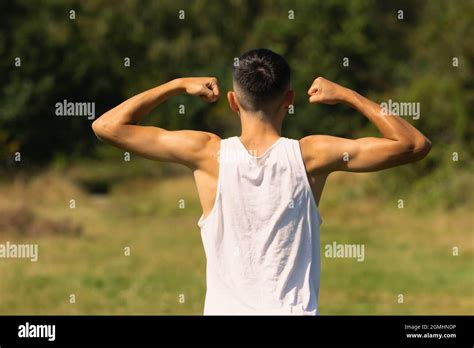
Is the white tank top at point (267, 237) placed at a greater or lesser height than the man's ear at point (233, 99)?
lesser

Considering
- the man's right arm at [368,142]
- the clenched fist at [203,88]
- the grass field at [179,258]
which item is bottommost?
the grass field at [179,258]

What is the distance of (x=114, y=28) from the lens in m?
49.8

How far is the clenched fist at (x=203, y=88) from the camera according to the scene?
4453 millimetres

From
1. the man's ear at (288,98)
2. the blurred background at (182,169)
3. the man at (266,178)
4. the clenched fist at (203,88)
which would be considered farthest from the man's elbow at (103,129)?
the blurred background at (182,169)

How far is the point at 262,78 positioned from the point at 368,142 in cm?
52

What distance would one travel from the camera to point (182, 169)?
44031 mm

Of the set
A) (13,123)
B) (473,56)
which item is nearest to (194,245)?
(473,56)

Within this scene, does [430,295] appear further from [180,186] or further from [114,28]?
[114,28]

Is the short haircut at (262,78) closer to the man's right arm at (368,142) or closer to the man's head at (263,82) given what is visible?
the man's head at (263,82)

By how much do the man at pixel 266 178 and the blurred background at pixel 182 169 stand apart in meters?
12.7

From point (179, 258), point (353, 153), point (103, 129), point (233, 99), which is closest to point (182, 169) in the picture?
point (179, 258)

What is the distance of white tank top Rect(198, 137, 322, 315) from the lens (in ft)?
14.0
